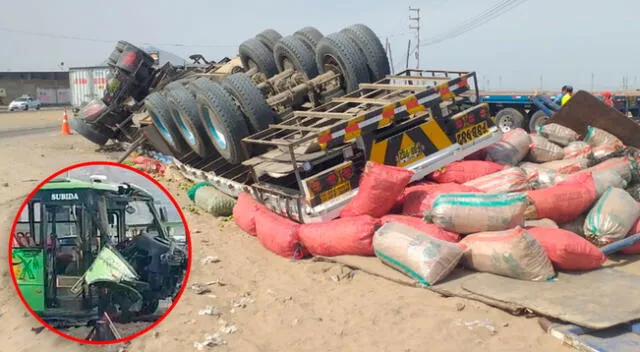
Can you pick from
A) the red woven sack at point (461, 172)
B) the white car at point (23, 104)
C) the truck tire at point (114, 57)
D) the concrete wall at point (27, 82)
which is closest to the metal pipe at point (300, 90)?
the red woven sack at point (461, 172)

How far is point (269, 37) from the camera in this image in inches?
376

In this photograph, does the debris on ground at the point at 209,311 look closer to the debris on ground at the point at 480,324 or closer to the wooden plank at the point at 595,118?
the debris on ground at the point at 480,324

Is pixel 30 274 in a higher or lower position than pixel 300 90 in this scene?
lower

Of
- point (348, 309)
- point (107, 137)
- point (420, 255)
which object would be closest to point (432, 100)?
point (420, 255)

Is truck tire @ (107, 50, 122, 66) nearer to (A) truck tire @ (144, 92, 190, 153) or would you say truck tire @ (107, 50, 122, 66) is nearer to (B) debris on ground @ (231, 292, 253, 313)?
(A) truck tire @ (144, 92, 190, 153)

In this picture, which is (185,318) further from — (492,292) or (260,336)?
(492,292)

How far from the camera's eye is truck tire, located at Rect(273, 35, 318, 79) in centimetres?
814

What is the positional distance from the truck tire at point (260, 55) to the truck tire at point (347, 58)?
177 cm

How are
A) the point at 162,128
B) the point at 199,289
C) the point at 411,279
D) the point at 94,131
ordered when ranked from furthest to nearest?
1. the point at 94,131
2. the point at 162,128
3. the point at 199,289
4. the point at 411,279

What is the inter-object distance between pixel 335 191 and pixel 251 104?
178cm

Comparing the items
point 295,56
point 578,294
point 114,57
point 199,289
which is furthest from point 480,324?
point 114,57

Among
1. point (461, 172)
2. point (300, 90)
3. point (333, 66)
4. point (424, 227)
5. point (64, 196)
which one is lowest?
point (424, 227)

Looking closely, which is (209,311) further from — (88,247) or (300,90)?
(300,90)

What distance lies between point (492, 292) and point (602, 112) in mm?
4185
